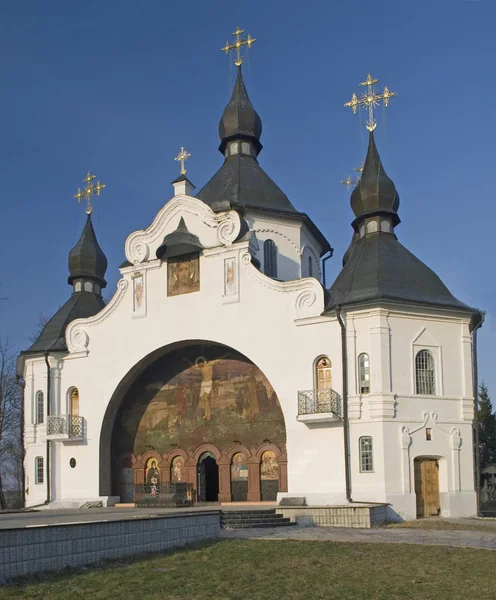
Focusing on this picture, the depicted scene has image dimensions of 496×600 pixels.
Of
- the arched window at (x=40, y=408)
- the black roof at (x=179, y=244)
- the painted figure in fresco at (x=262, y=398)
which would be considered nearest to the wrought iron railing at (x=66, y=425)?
the arched window at (x=40, y=408)

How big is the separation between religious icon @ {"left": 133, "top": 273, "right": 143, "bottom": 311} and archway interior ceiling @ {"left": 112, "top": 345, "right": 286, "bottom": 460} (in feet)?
6.75

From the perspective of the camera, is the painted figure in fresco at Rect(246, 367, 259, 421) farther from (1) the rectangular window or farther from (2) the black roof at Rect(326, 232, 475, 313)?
(1) the rectangular window

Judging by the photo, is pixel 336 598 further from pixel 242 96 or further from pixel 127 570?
pixel 242 96

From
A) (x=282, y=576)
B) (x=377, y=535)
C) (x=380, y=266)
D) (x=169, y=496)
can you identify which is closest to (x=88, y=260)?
(x=169, y=496)

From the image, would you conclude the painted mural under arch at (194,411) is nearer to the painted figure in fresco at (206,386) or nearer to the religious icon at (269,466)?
the painted figure in fresco at (206,386)

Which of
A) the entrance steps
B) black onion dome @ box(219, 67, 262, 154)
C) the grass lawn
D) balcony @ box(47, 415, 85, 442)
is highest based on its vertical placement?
black onion dome @ box(219, 67, 262, 154)

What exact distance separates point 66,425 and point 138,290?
543 cm

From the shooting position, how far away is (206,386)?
92.4 ft

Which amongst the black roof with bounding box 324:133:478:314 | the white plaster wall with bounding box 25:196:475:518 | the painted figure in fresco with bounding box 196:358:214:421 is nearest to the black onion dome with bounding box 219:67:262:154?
the white plaster wall with bounding box 25:196:475:518

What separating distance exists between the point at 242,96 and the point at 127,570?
25251mm

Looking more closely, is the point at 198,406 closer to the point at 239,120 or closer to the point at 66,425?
the point at 66,425

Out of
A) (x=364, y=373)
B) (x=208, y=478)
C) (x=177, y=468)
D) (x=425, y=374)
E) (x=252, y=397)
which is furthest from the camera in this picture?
(x=208, y=478)

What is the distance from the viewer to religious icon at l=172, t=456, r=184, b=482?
28.6 m

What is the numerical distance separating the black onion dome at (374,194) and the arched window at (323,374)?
597cm
